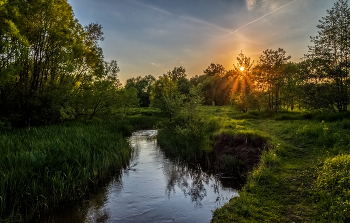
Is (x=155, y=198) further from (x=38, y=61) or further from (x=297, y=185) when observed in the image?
(x=38, y=61)

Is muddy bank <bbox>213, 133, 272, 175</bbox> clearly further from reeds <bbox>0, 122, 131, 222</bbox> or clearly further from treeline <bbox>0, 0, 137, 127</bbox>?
treeline <bbox>0, 0, 137, 127</bbox>

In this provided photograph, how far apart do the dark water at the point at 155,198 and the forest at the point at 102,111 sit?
759 mm

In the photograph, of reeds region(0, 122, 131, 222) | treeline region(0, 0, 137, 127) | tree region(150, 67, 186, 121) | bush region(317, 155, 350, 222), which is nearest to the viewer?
bush region(317, 155, 350, 222)

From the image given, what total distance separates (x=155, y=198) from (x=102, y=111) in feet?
59.4

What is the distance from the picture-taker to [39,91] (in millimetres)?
18188

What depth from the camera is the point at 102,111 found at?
24.3 meters

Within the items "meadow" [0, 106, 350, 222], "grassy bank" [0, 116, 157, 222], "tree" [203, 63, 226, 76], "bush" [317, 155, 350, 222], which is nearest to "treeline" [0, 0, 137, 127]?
"meadow" [0, 106, 350, 222]

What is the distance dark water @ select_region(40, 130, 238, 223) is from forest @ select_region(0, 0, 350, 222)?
0.76 metres

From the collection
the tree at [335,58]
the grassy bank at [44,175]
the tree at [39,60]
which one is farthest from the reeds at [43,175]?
the tree at [335,58]

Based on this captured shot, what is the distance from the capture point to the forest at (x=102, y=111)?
648 centimetres

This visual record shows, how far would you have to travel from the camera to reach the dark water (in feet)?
21.6

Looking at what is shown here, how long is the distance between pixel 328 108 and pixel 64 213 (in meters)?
20.2

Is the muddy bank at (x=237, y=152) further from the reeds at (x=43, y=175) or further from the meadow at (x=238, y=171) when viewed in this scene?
the reeds at (x=43, y=175)

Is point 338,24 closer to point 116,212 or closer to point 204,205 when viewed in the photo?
point 204,205
